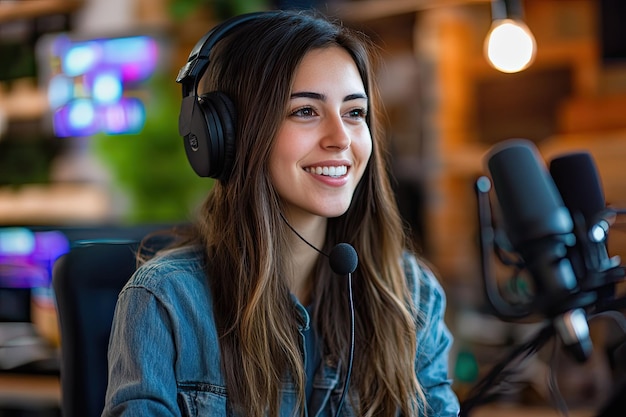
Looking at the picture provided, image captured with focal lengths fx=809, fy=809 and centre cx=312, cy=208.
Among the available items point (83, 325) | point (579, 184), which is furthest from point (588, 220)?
point (83, 325)

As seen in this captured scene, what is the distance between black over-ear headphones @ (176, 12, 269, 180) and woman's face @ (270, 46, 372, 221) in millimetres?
69

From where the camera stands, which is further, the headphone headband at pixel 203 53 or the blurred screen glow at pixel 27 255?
the blurred screen glow at pixel 27 255

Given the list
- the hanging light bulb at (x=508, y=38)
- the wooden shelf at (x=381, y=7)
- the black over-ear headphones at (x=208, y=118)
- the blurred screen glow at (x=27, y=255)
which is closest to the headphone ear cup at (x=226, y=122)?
the black over-ear headphones at (x=208, y=118)

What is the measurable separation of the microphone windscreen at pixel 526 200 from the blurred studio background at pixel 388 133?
1.25 metres

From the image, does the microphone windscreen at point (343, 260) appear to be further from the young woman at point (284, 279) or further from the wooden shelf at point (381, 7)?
the wooden shelf at point (381, 7)

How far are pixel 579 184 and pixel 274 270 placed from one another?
0.43m

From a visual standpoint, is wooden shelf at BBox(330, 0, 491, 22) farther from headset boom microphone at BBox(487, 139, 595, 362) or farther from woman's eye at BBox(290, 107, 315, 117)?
headset boom microphone at BBox(487, 139, 595, 362)

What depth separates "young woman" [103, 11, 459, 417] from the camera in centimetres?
104

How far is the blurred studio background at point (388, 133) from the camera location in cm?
279

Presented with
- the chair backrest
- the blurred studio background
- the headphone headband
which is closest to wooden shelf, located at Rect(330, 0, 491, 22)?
the blurred studio background

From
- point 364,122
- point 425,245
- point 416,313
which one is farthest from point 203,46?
point 425,245

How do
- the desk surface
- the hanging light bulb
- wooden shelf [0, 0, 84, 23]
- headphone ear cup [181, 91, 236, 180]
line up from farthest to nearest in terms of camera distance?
wooden shelf [0, 0, 84, 23]
the desk surface
the hanging light bulb
headphone ear cup [181, 91, 236, 180]

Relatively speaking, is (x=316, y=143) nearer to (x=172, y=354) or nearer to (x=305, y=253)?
(x=305, y=253)

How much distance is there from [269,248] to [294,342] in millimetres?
139
